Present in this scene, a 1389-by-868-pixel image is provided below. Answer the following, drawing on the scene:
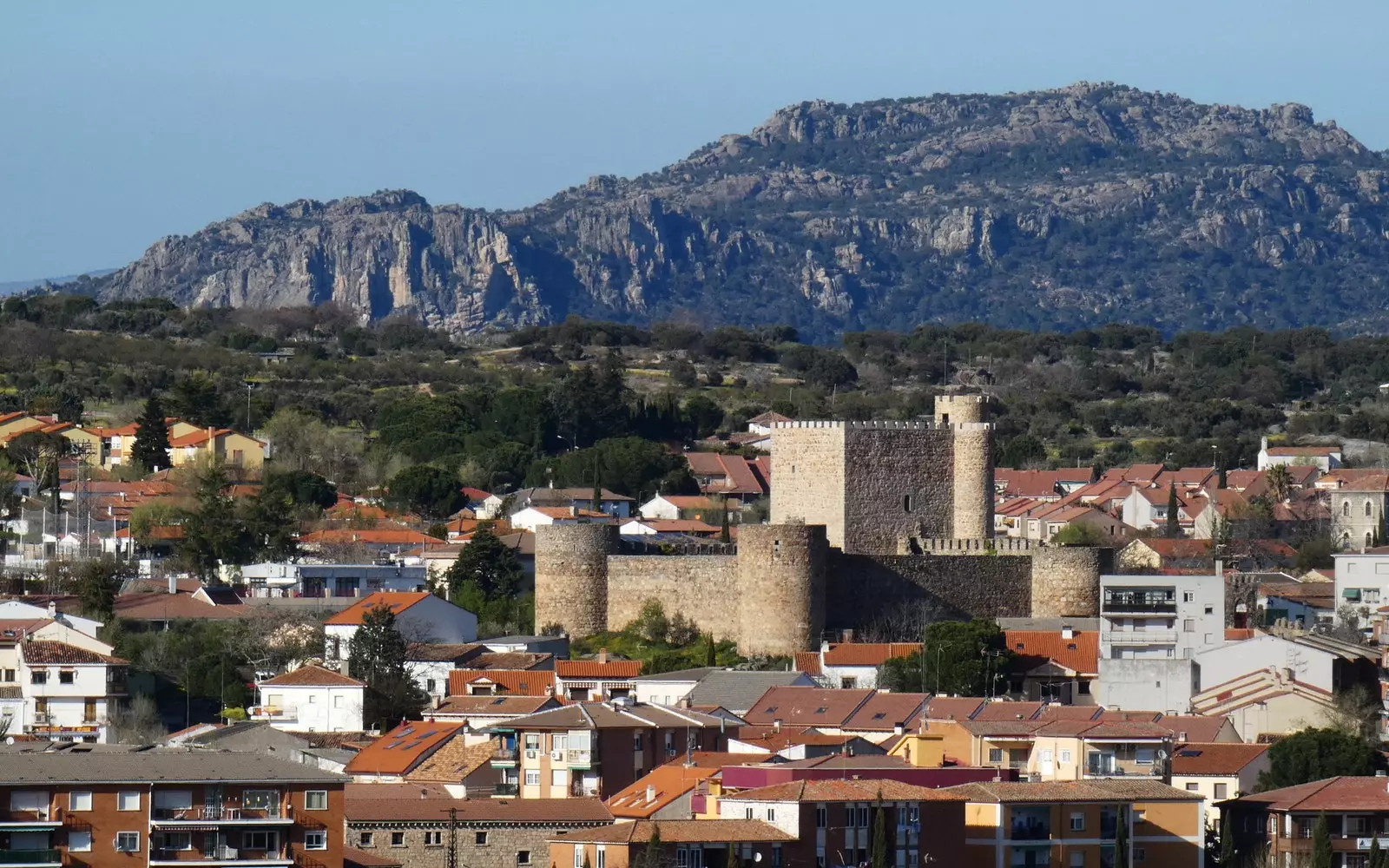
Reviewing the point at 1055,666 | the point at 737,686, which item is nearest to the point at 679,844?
the point at 737,686

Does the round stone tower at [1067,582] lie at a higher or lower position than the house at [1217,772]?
higher

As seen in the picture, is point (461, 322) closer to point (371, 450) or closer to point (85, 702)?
point (371, 450)

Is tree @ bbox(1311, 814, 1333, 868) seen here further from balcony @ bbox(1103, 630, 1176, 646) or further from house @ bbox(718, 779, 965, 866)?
balcony @ bbox(1103, 630, 1176, 646)

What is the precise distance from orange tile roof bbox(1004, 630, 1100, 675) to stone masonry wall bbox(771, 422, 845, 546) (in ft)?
13.0

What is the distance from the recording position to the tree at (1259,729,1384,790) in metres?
39.5

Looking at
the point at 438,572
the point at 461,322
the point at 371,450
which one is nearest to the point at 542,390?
the point at 371,450

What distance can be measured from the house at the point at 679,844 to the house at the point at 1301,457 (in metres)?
53.4

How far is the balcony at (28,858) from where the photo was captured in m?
31.2

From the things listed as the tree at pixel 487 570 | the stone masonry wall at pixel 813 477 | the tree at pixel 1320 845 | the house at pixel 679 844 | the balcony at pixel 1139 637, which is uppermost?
the stone masonry wall at pixel 813 477

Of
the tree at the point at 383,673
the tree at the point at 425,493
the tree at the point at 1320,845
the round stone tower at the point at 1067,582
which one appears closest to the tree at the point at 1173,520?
the tree at the point at 425,493

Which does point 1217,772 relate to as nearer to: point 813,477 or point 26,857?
point 813,477

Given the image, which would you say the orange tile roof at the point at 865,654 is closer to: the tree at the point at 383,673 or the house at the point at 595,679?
the house at the point at 595,679

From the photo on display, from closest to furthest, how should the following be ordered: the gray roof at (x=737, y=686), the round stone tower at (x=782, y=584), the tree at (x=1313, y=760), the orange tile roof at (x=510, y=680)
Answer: the tree at (x=1313, y=760) → the gray roof at (x=737, y=686) → the orange tile roof at (x=510, y=680) → the round stone tower at (x=782, y=584)

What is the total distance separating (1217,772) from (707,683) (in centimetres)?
837
